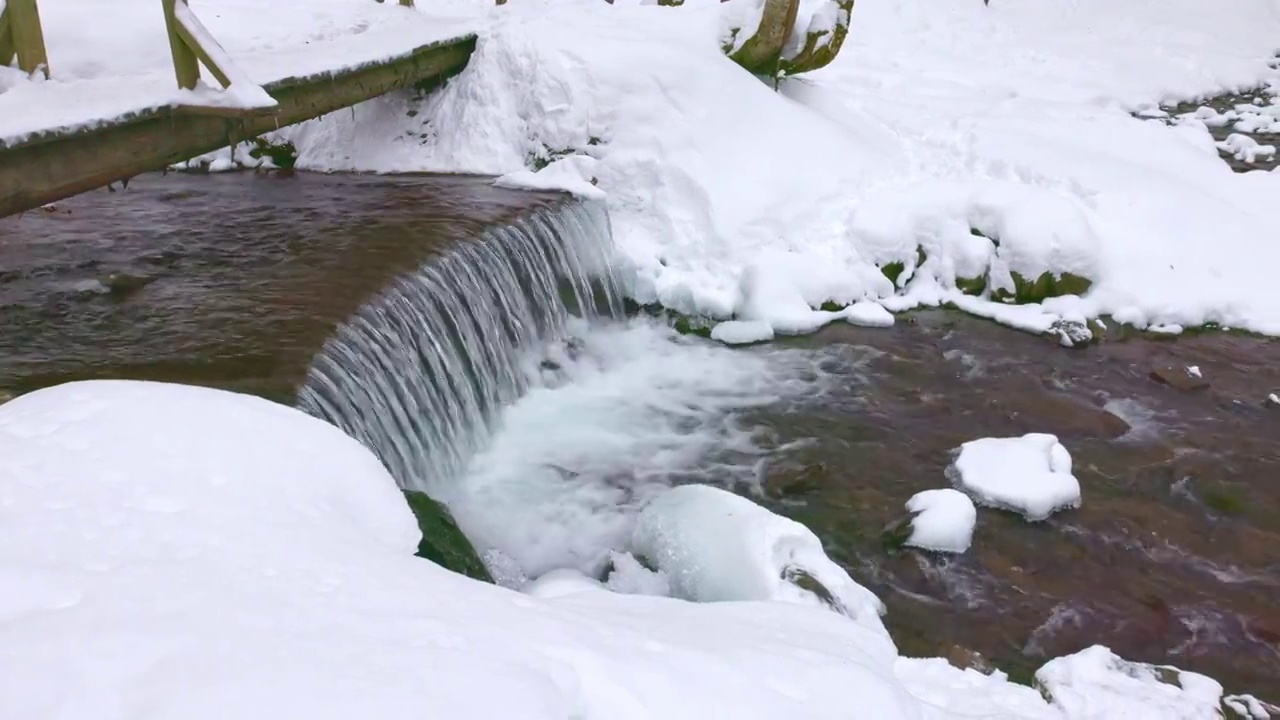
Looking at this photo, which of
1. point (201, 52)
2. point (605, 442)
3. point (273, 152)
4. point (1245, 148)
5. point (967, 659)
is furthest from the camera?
point (1245, 148)

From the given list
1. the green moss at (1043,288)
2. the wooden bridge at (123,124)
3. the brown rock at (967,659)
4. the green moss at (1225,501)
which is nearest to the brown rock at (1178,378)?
the green moss at (1043,288)

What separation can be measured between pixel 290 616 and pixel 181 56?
4.22 metres

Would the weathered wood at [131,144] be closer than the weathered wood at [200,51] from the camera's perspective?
Yes

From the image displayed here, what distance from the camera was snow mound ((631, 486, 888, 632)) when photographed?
12.8 ft

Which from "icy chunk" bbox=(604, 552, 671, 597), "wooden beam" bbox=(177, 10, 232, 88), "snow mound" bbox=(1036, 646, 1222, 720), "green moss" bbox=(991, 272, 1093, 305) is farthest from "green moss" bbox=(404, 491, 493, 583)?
"green moss" bbox=(991, 272, 1093, 305)

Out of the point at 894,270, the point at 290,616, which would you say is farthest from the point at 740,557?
the point at 894,270

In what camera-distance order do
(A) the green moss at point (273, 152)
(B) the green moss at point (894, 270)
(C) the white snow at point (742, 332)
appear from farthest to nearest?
(A) the green moss at point (273, 152), (B) the green moss at point (894, 270), (C) the white snow at point (742, 332)

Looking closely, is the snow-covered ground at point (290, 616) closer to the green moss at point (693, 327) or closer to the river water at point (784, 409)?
the river water at point (784, 409)

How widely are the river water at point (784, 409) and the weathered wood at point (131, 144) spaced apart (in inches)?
28.3

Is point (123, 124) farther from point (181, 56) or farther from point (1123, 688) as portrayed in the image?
point (1123, 688)

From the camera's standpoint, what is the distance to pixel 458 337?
228 inches

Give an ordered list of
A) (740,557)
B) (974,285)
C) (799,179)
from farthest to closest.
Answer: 1. (799,179)
2. (974,285)
3. (740,557)

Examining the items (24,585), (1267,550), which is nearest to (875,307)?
(1267,550)

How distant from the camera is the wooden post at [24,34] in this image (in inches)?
191
